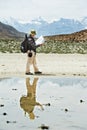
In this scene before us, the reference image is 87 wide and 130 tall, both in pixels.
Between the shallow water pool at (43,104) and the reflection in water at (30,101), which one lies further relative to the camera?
the reflection in water at (30,101)

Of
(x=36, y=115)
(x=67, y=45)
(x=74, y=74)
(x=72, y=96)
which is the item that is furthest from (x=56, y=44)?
(x=36, y=115)

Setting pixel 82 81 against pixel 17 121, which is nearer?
pixel 17 121

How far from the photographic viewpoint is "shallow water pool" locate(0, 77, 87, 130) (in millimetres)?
10125

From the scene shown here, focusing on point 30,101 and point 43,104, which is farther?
point 30,101

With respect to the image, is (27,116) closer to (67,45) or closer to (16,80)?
(16,80)

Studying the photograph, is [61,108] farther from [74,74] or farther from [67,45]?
[67,45]

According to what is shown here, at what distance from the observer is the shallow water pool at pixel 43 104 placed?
33.2ft

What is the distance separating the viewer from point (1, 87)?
672 inches

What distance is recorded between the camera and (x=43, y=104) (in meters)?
12.9

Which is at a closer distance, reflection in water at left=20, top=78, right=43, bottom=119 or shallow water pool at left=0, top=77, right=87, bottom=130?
shallow water pool at left=0, top=77, right=87, bottom=130

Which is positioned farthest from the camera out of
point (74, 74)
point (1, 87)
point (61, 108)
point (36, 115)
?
point (74, 74)

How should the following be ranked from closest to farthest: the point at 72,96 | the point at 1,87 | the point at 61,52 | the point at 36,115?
the point at 36,115
the point at 72,96
the point at 1,87
the point at 61,52

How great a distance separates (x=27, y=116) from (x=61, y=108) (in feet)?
4.99

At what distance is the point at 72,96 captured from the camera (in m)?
14.6
